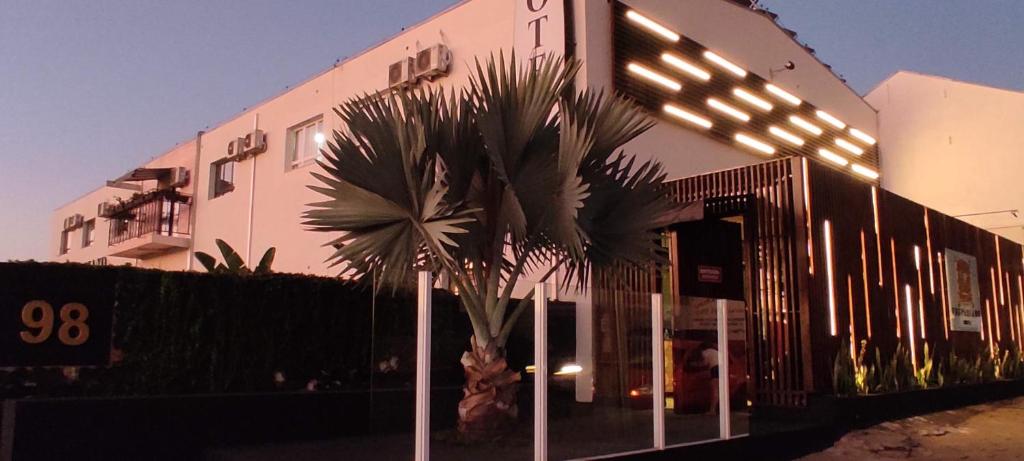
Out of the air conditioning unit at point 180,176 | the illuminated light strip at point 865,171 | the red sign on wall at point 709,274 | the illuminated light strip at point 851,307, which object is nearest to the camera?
the illuminated light strip at point 851,307

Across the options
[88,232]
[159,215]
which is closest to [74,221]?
[88,232]

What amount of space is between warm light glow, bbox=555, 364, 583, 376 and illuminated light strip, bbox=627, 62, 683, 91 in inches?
272

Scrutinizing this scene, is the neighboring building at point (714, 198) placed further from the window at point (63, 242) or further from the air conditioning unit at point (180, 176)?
the window at point (63, 242)

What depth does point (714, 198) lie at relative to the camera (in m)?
10.1

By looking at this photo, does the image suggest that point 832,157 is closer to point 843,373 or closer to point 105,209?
point 843,373

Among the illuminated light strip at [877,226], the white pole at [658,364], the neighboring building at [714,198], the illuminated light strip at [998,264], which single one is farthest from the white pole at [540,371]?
the illuminated light strip at [998,264]

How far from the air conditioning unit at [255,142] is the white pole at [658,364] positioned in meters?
14.2

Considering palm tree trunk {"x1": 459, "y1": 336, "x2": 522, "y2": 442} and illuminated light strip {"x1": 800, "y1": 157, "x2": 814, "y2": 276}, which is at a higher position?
illuminated light strip {"x1": 800, "y1": 157, "x2": 814, "y2": 276}

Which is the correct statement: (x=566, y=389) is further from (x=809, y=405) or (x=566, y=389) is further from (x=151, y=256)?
(x=151, y=256)

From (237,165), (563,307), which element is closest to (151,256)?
(237,165)

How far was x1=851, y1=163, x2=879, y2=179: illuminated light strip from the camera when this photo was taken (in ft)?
63.1

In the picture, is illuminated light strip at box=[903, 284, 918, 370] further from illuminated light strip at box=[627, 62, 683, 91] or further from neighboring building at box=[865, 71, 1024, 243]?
neighboring building at box=[865, 71, 1024, 243]

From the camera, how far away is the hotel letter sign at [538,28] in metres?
11.4

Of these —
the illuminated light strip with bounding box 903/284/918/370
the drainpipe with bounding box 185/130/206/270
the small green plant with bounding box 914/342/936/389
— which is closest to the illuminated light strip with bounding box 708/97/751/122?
the illuminated light strip with bounding box 903/284/918/370
